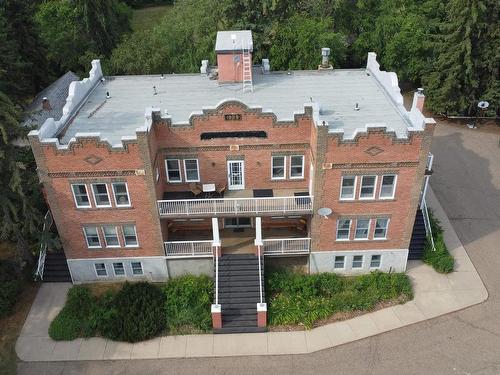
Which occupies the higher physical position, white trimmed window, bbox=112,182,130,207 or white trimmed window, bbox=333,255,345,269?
white trimmed window, bbox=112,182,130,207

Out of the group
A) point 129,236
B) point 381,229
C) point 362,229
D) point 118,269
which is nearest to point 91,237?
point 129,236

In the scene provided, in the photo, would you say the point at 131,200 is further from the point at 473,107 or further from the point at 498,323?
the point at 473,107

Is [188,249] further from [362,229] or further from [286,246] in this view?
[362,229]

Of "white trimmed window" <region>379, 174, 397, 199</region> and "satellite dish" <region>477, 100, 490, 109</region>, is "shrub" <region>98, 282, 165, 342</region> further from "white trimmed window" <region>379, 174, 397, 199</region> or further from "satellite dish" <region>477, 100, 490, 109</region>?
"satellite dish" <region>477, 100, 490, 109</region>

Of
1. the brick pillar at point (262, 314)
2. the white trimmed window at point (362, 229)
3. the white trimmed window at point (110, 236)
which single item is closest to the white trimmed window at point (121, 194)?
the white trimmed window at point (110, 236)

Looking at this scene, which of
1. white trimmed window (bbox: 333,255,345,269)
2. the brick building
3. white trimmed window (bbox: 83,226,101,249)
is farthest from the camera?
white trimmed window (bbox: 333,255,345,269)

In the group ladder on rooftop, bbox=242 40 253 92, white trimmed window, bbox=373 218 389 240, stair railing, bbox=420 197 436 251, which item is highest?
ladder on rooftop, bbox=242 40 253 92

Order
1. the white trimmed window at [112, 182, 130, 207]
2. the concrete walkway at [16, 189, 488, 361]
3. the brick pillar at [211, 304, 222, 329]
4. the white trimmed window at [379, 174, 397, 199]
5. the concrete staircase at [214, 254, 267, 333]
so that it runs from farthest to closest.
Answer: the concrete staircase at [214, 254, 267, 333] < the white trimmed window at [379, 174, 397, 199] < the white trimmed window at [112, 182, 130, 207] < the brick pillar at [211, 304, 222, 329] < the concrete walkway at [16, 189, 488, 361]

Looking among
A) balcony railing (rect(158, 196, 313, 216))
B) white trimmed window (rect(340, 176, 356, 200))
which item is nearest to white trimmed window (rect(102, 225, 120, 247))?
balcony railing (rect(158, 196, 313, 216))

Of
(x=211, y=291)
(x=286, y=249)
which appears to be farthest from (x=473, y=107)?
(x=211, y=291)
